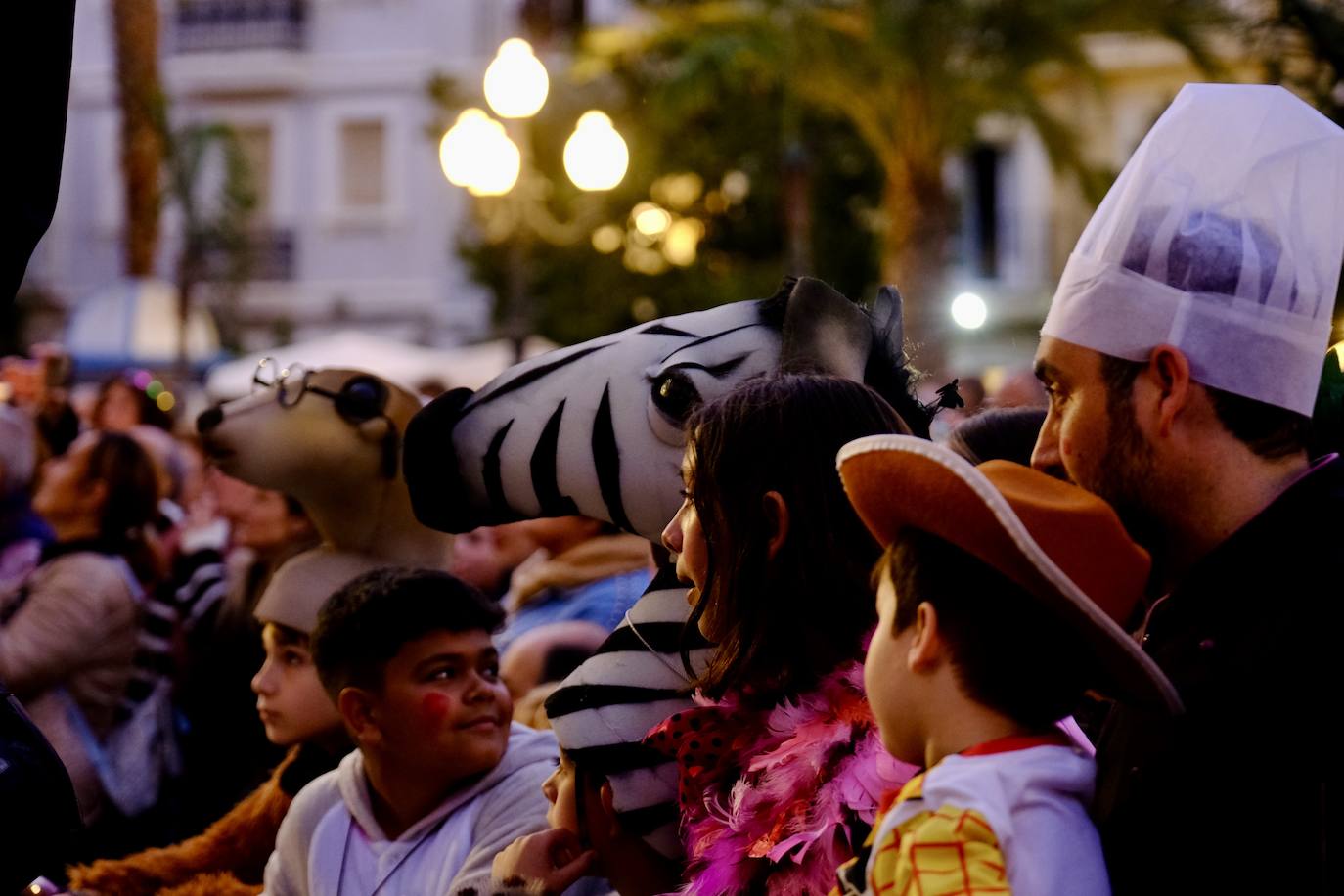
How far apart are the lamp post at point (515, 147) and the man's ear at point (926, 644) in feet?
25.6

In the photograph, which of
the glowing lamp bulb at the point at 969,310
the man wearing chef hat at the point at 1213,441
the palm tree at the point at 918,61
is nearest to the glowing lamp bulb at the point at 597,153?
the palm tree at the point at 918,61

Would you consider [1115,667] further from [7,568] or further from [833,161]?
[833,161]

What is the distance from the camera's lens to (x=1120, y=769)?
1952 millimetres

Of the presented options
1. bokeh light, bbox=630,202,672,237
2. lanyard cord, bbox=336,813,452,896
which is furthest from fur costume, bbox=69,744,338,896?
bokeh light, bbox=630,202,672,237

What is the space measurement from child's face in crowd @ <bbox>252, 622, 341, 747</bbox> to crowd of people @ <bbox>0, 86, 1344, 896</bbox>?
0.06 ft

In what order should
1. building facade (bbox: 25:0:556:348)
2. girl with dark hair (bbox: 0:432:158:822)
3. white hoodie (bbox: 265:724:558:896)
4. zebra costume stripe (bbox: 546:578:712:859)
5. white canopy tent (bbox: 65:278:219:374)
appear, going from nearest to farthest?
zebra costume stripe (bbox: 546:578:712:859), white hoodie (bbox: 265:724:558:896), girl with dark hair (bbox: 0:432:158:822), white canopy tent (bbox: 65:278:219:374), building facade (bbox: 25:0:556:348)

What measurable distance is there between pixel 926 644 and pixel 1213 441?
0.47 meters

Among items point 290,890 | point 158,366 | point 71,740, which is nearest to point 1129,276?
point 290,890

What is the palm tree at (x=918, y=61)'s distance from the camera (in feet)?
42.4

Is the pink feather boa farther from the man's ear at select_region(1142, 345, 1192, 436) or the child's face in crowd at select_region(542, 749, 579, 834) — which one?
the man's ear at select_region(1142, 345, 1192, 436)

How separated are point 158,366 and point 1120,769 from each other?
15737 mm

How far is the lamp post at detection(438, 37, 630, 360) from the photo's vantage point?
943 cm

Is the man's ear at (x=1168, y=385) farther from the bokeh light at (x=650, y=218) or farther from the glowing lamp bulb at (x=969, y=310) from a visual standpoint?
the bokeh light at (x=650, y=218)

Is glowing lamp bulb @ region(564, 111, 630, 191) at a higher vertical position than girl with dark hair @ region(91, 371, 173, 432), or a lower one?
higher
